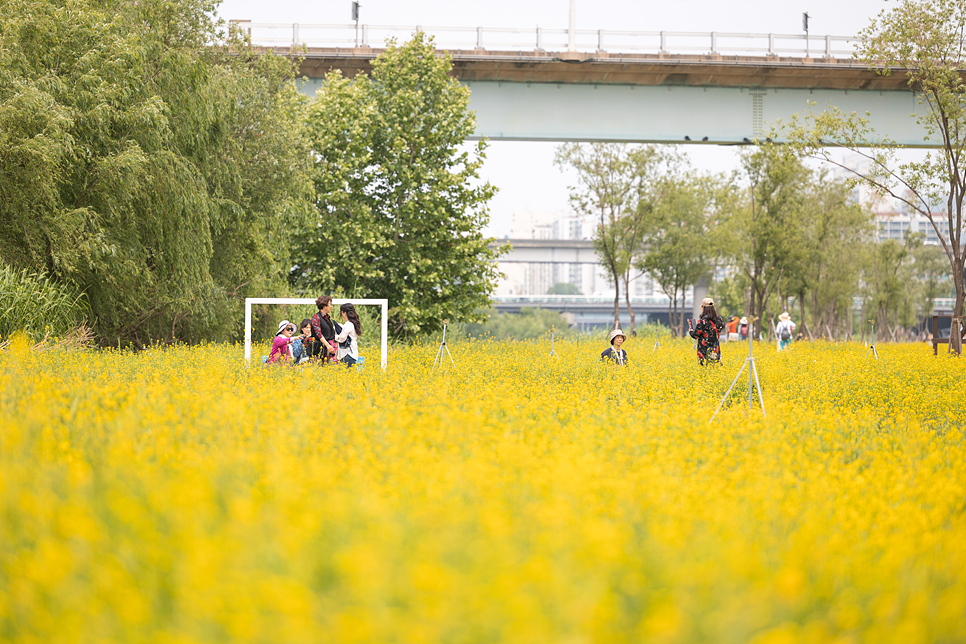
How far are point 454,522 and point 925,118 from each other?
25526 millimetres

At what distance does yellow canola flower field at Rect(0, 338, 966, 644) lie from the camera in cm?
271

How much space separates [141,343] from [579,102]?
18763 mm

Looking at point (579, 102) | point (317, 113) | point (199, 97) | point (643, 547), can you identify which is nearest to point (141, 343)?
point (199, 97)

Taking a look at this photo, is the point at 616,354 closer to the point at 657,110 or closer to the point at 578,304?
the point at 657,110

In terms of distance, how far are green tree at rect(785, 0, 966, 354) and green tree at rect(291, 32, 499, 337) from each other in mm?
11168

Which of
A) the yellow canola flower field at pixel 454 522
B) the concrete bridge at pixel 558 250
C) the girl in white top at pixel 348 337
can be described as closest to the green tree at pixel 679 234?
the concrete bridge at pixel 558 250

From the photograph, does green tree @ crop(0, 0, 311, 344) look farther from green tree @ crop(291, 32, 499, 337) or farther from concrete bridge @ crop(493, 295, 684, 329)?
concrete bridge @ crop(493, 295, 684, 329)

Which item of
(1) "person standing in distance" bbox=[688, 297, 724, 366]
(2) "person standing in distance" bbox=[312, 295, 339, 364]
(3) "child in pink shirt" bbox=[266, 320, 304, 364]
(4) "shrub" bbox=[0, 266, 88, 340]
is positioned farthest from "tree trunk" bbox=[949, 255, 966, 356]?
(4) "shrub" bbox=[0, 266, 88, 340]

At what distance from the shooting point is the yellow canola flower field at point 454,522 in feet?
8.91

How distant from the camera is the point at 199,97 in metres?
17.2

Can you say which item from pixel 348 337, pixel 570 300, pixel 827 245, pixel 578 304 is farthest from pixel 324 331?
pixel 570 300

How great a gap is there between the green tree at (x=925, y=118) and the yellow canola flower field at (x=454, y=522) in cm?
1825

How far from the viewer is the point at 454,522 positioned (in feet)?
11.6

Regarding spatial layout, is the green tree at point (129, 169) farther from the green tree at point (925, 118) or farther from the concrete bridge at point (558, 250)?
the concrete bridge at point (558, 250)
